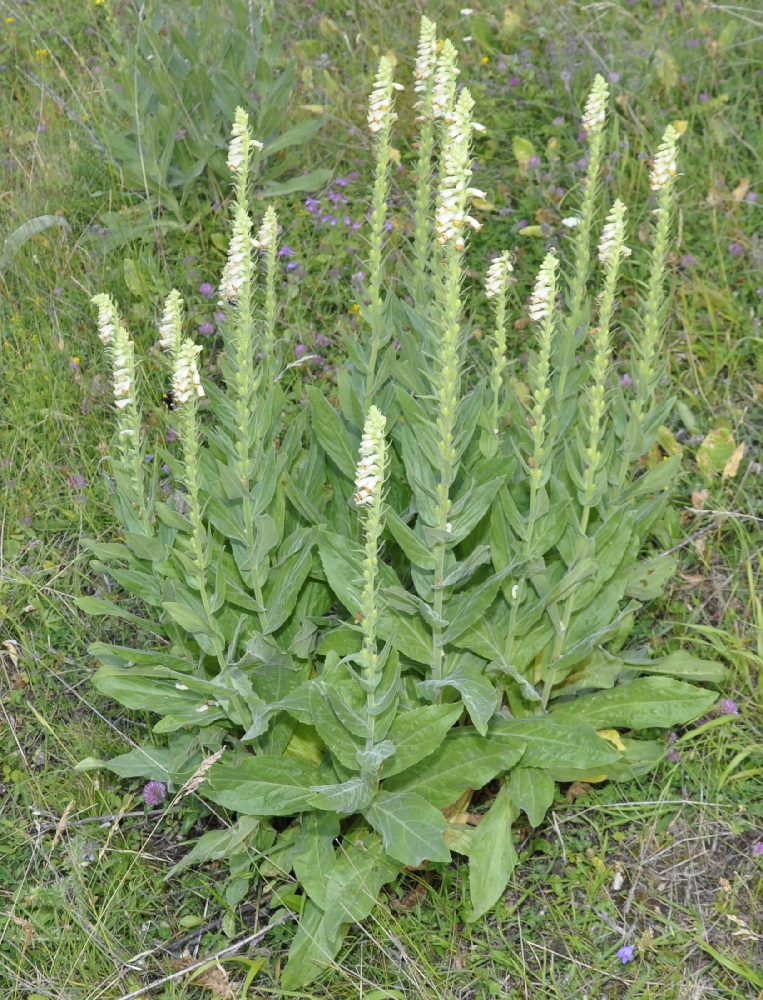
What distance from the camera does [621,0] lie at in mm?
6219

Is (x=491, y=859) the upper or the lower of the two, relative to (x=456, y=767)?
lower

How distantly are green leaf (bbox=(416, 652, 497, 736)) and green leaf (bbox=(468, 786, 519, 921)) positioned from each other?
0.36m

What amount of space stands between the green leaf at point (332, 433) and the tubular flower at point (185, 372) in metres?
0.75

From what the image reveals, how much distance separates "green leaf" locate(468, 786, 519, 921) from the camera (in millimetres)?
3234

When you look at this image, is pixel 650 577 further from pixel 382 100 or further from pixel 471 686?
pixel 382 100

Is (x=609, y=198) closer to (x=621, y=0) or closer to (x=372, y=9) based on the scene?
(x=621, y=0)

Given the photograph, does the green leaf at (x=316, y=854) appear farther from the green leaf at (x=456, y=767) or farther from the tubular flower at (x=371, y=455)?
the tubular flower at (x=371, y=455)

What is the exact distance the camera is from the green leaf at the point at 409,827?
2.99m

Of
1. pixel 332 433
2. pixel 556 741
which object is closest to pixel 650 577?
pixel 556 741

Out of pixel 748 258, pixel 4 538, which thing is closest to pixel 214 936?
pixel 4 538

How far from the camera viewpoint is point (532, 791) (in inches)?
130

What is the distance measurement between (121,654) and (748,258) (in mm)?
3667

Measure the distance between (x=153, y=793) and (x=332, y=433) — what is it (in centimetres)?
143

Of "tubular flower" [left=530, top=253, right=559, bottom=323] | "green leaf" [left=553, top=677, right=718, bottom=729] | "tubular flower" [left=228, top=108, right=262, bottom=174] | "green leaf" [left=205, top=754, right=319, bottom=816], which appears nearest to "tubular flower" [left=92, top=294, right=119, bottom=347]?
"tubular flower" [left=228, top=108, right=262, bottom=174]
